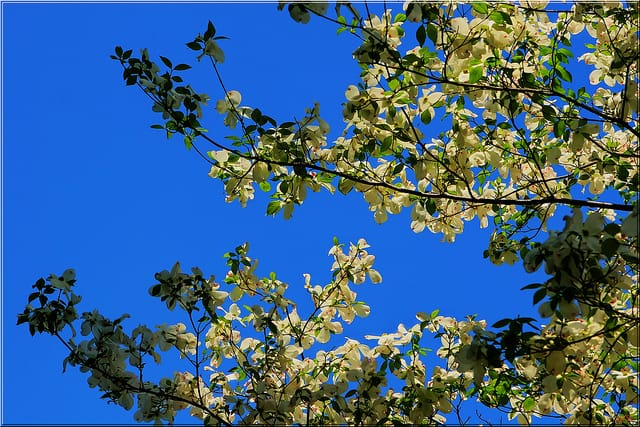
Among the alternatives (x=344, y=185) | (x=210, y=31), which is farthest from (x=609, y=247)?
(x=210, y=31)

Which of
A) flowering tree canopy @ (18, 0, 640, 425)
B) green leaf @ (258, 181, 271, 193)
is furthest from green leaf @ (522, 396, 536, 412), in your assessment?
green leaf @ (258, 181, 271, 193)

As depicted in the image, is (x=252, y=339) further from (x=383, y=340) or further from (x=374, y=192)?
(x=374, y=192)

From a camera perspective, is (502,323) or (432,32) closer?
(502,323)

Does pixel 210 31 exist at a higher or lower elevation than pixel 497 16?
higher

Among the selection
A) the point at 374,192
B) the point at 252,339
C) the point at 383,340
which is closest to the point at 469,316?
the point at 383,340

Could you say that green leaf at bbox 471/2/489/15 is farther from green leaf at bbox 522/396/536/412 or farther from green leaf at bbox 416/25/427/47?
green leaf at bbox 522/396/536/412

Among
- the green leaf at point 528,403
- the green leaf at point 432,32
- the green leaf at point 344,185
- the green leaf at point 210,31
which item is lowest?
the green leaf at point 528,403

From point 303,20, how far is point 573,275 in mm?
1415

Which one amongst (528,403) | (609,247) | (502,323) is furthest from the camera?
(528,403)

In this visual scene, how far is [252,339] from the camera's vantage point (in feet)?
11.1

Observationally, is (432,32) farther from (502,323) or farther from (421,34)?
(502,323)

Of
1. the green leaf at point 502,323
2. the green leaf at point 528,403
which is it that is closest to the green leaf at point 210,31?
the green leaf at point 502,323

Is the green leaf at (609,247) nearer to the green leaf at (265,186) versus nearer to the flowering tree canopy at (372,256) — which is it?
the flowering tree canopy at (372,256)

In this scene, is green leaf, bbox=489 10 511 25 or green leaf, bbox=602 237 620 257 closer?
green leaf, bbox=602 237 620 257
